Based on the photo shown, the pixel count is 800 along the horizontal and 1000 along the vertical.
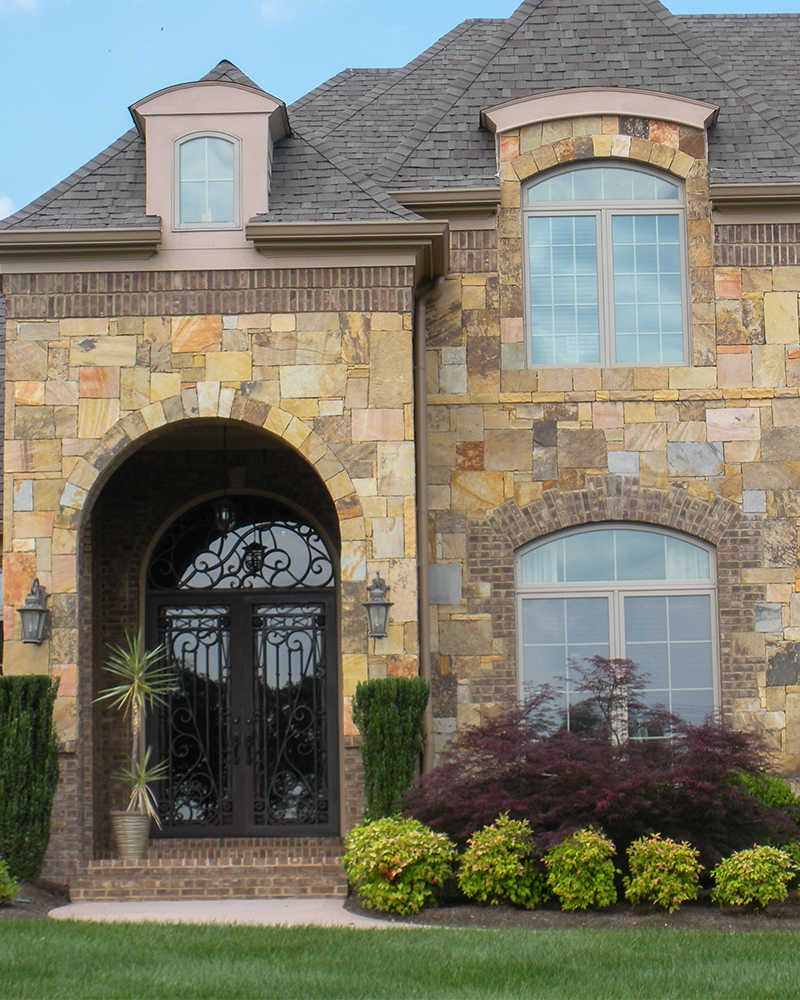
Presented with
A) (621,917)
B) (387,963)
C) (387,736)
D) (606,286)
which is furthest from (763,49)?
(387,963)

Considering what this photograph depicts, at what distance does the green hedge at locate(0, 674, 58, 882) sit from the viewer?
9883 mm

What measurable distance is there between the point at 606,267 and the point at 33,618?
6.37 meters

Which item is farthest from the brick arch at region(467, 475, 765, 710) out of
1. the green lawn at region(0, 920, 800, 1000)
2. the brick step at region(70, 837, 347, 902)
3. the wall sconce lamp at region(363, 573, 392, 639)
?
the green lawn at region(0, 920, 800, 1000)

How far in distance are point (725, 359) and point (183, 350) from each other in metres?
5.22

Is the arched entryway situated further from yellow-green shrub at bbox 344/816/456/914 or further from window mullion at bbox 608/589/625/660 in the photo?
yellow-green shrub at bbox 344/816/456/914

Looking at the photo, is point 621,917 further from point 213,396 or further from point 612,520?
point 213,396

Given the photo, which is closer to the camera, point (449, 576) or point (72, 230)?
point (72, 230)

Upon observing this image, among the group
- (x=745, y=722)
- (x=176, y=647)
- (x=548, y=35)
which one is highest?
(x=548, y=35)

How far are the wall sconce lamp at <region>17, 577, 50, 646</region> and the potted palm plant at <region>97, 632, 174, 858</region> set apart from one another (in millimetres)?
805

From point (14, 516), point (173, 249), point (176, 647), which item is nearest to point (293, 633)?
point (176, 647)

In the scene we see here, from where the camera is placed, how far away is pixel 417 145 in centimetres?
1289

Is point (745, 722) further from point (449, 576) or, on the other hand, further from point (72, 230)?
point (72, 230)

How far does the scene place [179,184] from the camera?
1141 centimetres

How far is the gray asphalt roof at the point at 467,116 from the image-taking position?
1154cm
